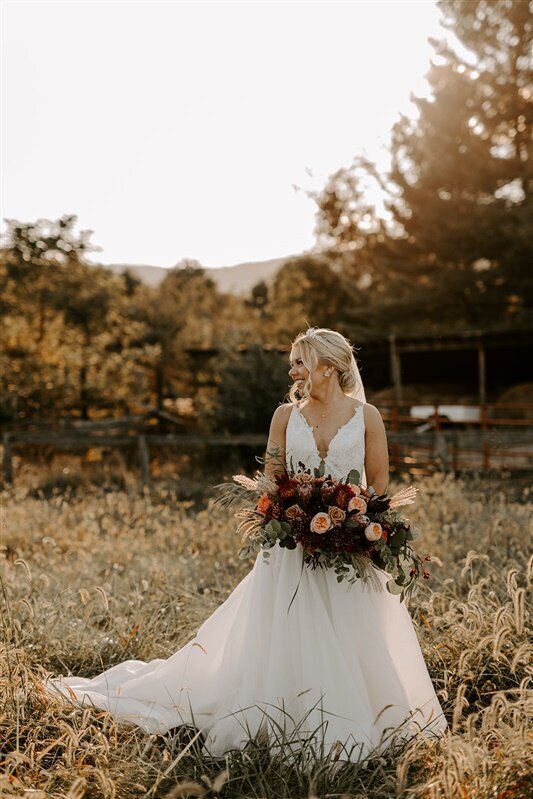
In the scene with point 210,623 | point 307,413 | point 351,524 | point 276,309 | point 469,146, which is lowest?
point 210,623

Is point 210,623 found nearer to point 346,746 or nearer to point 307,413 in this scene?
point 346,746

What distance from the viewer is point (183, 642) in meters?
5.48

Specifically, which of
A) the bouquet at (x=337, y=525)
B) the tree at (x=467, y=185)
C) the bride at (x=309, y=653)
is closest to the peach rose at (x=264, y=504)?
the bouquet at (x=337, y=525)

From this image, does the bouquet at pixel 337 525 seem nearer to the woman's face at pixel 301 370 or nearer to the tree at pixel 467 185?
the woman's face at pixel 301 370

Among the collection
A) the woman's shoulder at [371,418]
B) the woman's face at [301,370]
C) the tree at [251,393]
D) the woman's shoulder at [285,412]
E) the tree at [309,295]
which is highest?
the tree at [309,295]

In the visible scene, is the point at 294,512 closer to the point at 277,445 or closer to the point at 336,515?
the point at 336,515

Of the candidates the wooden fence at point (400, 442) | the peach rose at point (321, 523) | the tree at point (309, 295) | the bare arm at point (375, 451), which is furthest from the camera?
the tree at point (309, 295)

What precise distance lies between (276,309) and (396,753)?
1733 inches

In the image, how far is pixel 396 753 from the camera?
156 inches

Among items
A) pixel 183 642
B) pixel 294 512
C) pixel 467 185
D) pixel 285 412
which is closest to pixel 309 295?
pixel 467 185

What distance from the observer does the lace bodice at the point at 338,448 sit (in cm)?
432

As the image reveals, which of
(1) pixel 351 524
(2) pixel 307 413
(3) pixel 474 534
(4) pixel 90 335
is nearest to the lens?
(1) pixel 351 524

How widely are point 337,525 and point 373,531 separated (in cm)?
18

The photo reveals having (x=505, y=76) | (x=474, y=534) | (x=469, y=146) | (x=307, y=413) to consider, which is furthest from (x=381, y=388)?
(x=307, y=413)
